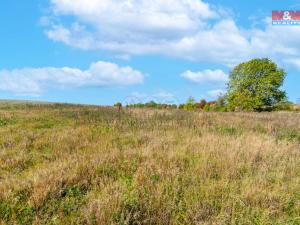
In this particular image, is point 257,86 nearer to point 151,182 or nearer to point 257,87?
point 257,87

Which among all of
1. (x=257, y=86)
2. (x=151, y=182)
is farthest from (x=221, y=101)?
(x=151, y=182)

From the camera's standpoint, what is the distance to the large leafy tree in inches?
1628

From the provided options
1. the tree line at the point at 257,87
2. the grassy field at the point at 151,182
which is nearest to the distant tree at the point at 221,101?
the tree line at the point at 257,87

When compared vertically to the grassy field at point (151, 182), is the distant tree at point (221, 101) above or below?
above

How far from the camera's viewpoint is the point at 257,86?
42250mm

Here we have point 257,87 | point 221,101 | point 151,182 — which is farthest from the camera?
point 221,101

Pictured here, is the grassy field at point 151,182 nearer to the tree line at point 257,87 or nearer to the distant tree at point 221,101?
the tree line at point 257,87

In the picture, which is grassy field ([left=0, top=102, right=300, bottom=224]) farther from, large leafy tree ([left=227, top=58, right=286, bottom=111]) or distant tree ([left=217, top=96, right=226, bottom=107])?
distant tree ([left=217, top=96, right=226, bottom=107])

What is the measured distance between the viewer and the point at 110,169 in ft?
20.3

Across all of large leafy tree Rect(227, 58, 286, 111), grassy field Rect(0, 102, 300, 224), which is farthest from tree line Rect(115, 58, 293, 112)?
grassy field Rect(0, 102, 300, 224)

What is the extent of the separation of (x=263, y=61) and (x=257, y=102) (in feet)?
21.2

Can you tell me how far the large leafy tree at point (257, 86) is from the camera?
41344mm

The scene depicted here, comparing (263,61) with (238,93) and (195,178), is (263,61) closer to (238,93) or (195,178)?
(238,93)

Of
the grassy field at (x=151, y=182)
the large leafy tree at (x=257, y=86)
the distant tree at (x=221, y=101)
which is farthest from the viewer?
the distant tree at (x=221, y=101)
